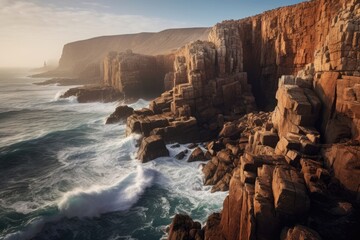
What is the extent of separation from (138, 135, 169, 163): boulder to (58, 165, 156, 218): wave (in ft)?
13.6

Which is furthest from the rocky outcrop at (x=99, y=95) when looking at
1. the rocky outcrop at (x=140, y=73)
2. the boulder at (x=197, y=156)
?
the boulder at (x=197, y=156)

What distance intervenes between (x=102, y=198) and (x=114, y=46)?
486 ft

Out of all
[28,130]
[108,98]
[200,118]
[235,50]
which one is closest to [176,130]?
[200,118]

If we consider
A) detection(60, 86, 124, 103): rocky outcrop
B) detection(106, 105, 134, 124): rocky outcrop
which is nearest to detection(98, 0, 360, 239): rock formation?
detection(106, 105, 134, 124): rocky outcrop

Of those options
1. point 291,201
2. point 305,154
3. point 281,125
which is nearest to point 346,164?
point 305,154

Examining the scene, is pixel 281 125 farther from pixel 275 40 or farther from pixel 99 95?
pixel 99 95

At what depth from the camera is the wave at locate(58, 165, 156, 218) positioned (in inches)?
826

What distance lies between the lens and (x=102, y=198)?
22484mm

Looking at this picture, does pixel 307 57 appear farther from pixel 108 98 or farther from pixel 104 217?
pixel 108 98

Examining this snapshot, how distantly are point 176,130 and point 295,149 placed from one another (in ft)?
58.5

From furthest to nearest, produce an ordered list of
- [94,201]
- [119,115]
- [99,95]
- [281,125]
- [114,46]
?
[114,46], [99,95], [119,115], [94,201], [281,125]

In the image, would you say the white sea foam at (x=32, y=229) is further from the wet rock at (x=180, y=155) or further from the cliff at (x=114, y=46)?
the cliff at (x=114, y=46)

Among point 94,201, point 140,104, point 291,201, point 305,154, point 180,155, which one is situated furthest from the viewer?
point 140,104

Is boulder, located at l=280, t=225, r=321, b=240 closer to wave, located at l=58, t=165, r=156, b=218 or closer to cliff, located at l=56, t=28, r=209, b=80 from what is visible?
wave, located at l=58, t=165, r=156, b=218
